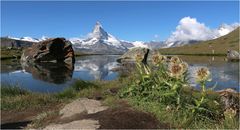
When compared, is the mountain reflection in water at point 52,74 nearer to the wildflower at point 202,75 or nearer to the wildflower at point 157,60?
the wildflower at point 157,60

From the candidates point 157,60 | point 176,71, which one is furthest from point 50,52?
point 176,71

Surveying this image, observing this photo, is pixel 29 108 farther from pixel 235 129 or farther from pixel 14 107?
pixel 235 129

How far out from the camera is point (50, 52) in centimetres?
9038

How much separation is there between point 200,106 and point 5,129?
6.35m

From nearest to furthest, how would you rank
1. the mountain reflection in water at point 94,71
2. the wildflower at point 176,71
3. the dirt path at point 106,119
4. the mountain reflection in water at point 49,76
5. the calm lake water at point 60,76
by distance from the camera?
the dirt path at point 106,119 < the wildflower at point 176,71 < the mountain reflection in water at point 49,76 < the calm lake water at point 60,76 < the mountain reflection in water at point 94,71

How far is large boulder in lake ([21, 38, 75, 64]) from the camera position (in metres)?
89.4

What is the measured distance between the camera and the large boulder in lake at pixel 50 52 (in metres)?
89.4

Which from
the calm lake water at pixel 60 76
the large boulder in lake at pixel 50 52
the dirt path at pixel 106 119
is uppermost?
the large boulder in lake at pixel 50 52

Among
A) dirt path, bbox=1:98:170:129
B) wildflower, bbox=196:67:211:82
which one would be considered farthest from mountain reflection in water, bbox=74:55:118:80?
wildflower, bbox=196:67:211:82

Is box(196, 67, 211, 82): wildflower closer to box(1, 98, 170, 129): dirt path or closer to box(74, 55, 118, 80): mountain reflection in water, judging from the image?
box(1, 98, 170, 129): dirt path

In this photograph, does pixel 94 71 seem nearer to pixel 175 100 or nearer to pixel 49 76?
pixel 49 76

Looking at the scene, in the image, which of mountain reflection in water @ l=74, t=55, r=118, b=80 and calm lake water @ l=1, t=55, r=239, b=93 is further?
mountain reflection in water @ l=74, t=55, r=118, b=80

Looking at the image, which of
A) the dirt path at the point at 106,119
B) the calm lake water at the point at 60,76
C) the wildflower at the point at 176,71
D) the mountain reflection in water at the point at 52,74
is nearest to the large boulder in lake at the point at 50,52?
the calm lake water at the point at 60,76

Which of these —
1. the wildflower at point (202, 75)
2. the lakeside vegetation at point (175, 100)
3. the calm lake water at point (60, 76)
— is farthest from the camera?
the calm lake water at point (60, 76)
